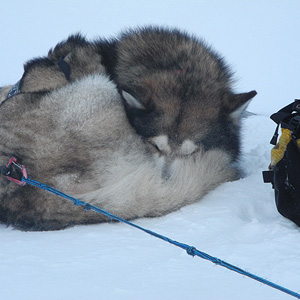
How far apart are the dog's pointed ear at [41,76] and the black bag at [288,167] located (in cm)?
171

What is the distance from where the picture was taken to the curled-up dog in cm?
251

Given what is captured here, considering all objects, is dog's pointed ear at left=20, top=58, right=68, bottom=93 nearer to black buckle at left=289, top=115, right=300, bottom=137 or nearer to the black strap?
the black strap

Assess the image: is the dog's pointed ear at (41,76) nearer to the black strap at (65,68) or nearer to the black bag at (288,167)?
the black strap at (65,68)

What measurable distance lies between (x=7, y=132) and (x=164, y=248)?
4.44 ft

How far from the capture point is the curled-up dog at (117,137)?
2514mm

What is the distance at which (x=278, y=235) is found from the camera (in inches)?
83.5

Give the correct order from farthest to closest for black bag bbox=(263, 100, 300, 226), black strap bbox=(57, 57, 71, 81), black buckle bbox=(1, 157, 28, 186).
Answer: black strap bbox=(57, 57, 71, 81), black buckle bbox=(1, 157, 28, 186), black bag bbox=(263, 100, 300, 226)

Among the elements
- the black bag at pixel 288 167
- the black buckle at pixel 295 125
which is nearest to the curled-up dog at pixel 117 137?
the black bag at pixel 288 167

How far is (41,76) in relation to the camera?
3.38 meters

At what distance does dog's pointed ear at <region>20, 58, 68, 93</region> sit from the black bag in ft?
5.62

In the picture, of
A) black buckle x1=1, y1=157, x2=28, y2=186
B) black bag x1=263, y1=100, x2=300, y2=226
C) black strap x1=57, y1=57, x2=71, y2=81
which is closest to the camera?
black bag x1=263, y1=100, x2=300, y2=226

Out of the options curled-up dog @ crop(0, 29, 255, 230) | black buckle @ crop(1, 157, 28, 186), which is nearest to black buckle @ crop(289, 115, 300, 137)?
curled-up dog @ crop(0, 29, 255, 230)

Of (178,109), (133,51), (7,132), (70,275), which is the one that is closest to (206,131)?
(178,109)

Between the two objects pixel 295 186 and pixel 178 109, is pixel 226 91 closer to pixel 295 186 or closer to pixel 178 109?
pixel 178 109
